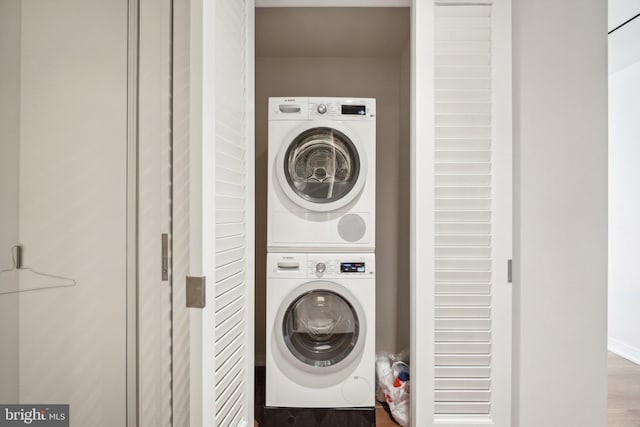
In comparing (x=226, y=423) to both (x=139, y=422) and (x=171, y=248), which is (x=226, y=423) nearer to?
(x=139, y=422)

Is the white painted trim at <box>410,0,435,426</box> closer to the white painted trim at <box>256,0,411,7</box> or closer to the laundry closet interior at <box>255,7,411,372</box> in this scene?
the white painted trim at <box>256,0,411,7</box>

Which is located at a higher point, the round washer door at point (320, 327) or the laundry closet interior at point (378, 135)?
the laundry closet interior at point (378, 135)

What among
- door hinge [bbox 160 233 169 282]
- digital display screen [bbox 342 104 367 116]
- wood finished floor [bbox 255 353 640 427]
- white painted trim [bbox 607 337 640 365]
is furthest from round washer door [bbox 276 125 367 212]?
white painted trim [bbox 607 337 640 365]

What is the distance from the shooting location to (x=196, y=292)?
1045mm

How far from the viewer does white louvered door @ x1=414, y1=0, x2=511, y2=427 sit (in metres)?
1.67

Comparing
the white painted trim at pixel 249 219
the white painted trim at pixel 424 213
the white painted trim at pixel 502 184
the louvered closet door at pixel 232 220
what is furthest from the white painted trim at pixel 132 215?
the white painted trim at pixel 502 184

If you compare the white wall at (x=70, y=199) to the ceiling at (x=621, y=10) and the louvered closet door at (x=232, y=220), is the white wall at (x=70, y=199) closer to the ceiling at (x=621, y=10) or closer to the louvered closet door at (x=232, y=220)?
the louvered closet door at (x=232, y=220)

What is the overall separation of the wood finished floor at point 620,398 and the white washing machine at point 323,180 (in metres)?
0.99

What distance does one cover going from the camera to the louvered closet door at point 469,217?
5.47ft

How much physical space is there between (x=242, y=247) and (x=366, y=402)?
1.07 m

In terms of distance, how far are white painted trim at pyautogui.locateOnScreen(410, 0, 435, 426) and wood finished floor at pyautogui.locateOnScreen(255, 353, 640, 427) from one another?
543 millimetres

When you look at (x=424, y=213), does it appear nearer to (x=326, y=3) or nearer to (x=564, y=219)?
(x=564, y=219)

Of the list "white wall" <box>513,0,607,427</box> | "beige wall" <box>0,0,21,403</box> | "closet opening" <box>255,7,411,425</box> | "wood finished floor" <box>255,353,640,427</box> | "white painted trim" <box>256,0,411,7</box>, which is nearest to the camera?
"beige wall" <box>0,0,21,403</box>

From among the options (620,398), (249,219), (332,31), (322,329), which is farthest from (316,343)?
(620,398)
